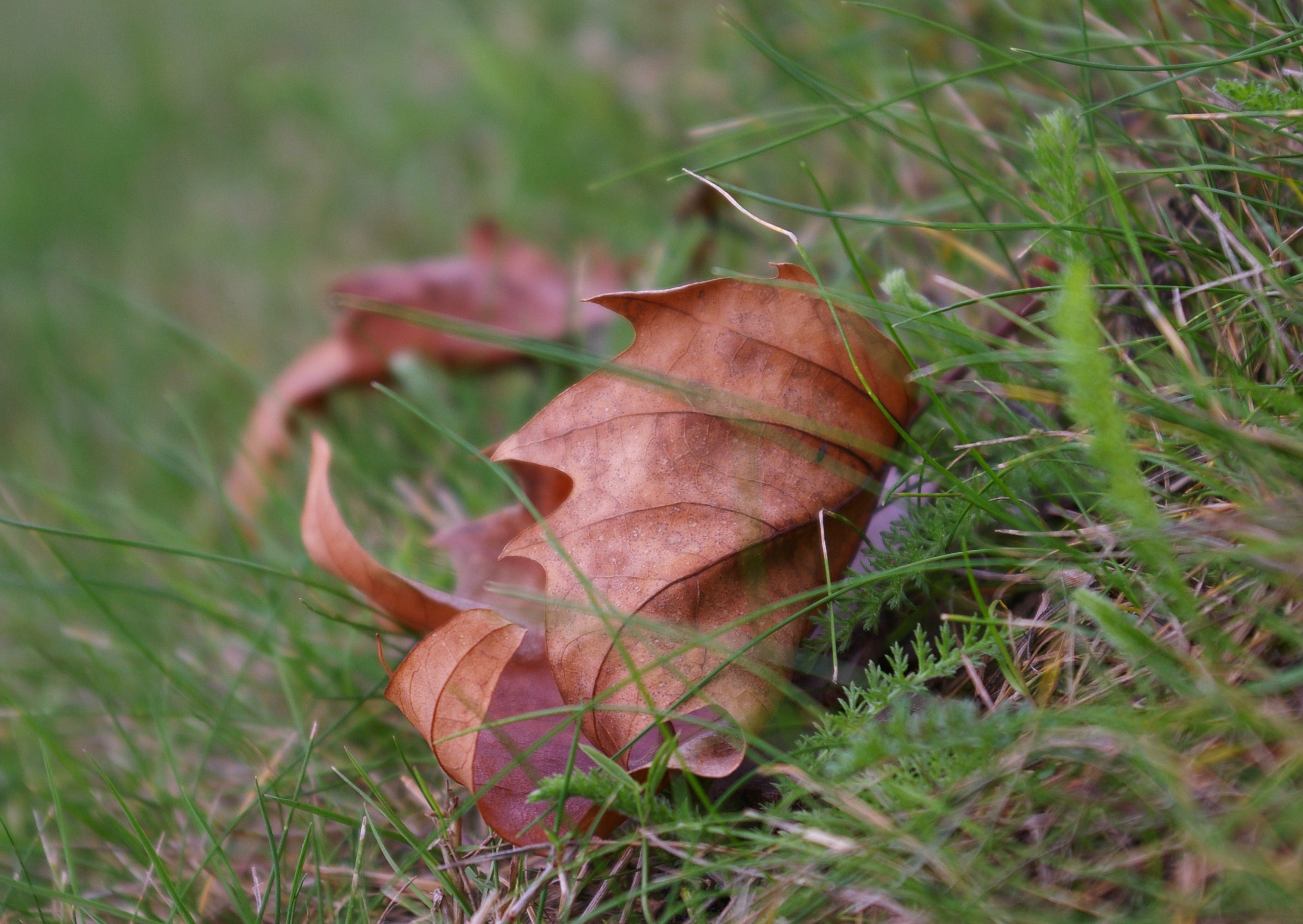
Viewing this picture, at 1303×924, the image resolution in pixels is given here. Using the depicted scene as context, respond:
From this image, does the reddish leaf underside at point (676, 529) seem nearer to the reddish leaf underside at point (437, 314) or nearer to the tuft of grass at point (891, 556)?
the tuft of grass at point (891, 556)

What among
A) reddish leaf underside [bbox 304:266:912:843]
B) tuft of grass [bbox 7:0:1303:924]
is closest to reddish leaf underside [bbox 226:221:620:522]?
tuft of grass [bbox 7:0:1303:924]

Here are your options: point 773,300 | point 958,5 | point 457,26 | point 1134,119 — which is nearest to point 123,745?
point 773,300

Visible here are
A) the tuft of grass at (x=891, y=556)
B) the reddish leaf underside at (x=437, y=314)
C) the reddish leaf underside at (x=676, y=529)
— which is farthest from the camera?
the reddish leaf underside at (x=437, y=314)

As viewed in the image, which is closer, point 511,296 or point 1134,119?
→ point 1134,119

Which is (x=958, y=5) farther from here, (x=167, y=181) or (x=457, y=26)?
(x=167, y=181)

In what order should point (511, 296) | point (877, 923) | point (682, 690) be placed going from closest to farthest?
point (877, 923) → point (682, 690) → point (511, 296)

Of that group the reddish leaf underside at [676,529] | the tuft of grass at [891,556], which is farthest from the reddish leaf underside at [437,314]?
the reddish leaf underside at [676,529]

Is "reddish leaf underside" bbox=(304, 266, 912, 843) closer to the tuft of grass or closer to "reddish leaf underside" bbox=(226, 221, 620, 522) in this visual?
the tuft of grass

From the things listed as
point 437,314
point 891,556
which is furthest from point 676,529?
point 437,314
